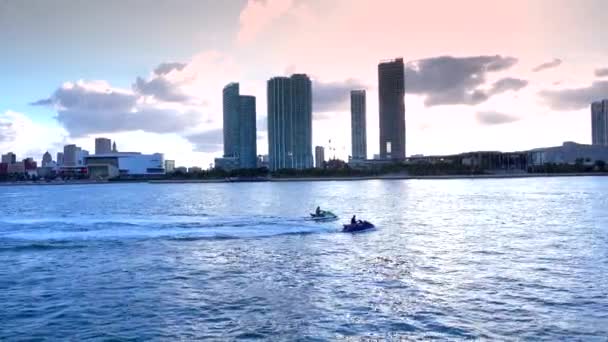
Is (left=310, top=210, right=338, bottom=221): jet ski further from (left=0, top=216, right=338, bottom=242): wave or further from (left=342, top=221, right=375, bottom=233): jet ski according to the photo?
(left=342, top=221, right=375, bottom=233): jet ski

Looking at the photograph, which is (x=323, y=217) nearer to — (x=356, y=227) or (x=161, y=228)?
(x=356, y=227)

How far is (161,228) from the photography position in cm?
6950

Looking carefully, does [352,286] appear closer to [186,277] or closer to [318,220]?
[186,277]

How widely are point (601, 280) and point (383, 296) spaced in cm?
1498

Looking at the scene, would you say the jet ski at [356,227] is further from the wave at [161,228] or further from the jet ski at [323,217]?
the jet ski at [323,217]

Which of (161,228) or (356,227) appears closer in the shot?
(356,227)

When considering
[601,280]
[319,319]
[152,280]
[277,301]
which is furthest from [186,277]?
[601,280]

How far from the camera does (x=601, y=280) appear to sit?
116 feet

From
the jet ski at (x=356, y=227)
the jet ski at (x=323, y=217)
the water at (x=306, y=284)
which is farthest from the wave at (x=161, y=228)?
the jet ski at (x=356, y=227)

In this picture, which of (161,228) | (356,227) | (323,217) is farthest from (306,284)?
(323,217)

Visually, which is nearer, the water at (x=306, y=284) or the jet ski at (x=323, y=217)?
the water at (x=306, y=284)

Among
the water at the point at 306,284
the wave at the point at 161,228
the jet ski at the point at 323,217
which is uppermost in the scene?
the jet ski at the point at 323,217

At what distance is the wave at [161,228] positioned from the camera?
62000 millimetres

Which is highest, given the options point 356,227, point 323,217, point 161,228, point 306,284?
point 323,217
